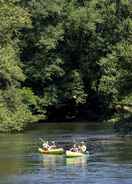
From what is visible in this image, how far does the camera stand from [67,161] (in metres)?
A: 70.8

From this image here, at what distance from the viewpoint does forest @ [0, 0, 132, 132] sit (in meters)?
116

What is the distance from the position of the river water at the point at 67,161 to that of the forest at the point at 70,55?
20365 millimetres

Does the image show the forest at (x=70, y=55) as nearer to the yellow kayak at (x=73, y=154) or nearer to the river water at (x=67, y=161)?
the river water at (x=67, y=161)

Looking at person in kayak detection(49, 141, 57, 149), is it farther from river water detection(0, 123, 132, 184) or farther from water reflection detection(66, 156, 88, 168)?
water reflection detection(66, 156, 88, 168)

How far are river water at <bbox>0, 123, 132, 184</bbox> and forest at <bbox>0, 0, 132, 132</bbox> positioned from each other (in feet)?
66.8

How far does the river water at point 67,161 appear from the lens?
6003cm

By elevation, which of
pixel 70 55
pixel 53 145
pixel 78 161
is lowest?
pixel 78 161

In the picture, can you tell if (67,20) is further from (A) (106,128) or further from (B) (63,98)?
(A) (106,128)

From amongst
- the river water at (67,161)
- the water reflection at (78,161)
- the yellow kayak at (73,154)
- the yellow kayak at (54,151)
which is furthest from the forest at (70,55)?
the water reflection at (78,161)

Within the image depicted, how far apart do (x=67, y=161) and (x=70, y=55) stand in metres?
51.8

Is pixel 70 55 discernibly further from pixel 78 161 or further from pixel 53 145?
pixel 78 161

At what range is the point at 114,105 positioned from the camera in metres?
115

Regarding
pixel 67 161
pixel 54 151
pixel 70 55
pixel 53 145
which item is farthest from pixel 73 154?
pixel 70 55

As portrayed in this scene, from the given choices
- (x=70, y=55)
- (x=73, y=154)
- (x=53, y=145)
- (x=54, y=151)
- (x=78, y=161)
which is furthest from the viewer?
(x=70, y=55)
